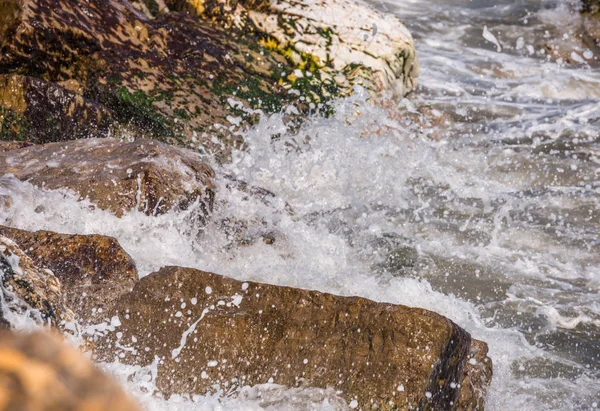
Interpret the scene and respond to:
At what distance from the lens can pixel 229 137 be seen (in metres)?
5.52

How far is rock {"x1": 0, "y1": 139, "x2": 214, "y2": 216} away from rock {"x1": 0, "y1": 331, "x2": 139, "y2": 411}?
Answer: 3215mm

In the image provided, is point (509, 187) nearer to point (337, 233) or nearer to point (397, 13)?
point (337, 233)

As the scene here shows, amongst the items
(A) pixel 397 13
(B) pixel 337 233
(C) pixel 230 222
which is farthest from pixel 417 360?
(A) pixel 397 13

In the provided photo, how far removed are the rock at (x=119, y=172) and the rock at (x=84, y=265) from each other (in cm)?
66

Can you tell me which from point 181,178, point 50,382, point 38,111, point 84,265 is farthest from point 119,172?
point 50,382

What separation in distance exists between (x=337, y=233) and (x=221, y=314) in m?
2.24

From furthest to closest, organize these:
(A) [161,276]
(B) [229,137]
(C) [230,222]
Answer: (B) [229,137], (C) [230,222], (A) [161,276]

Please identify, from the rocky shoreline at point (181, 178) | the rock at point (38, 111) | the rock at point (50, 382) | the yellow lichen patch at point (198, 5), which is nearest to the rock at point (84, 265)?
the rocky shoreline at point (181, 178)

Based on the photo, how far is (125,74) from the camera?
5.48m

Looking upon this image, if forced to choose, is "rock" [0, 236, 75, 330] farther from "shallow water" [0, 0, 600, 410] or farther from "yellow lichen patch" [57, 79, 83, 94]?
"yellow lichen patch" [57, 79, 83, 94]

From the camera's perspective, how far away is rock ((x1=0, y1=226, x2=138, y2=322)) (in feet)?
9.25

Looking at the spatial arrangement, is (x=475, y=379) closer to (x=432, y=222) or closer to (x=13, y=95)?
(x=432, y=222)

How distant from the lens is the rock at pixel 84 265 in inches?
111

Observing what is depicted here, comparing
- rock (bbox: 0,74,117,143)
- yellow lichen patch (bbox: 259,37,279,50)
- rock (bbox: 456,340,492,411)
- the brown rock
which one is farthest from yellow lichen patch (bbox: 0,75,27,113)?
rock (bbox: 456,340,492,411)
